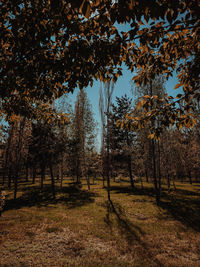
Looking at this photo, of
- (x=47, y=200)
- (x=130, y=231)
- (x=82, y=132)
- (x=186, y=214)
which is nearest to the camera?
(x=130, y=231)

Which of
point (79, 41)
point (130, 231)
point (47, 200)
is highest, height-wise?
point (79, 41)

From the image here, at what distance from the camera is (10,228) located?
25.6 feet

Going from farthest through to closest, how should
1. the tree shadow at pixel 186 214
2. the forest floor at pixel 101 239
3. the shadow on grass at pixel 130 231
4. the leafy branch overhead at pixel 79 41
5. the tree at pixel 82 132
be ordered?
the tree at pixel 82 132 → the tree shadow at pixel 186 214 → the shadow on grass at pixel 130 231 → the forest floor at pixel 101 239 → the leafy branch overhead at pixel 79 41

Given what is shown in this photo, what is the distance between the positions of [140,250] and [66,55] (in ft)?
22.7

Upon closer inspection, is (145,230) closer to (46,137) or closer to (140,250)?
(140,250)

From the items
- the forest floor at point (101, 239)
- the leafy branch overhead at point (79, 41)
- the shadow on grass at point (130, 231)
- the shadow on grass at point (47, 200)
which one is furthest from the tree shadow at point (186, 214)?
the leafy branch overhead at point (79, 41)

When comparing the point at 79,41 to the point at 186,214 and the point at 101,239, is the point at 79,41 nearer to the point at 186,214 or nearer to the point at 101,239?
the point at 101,239

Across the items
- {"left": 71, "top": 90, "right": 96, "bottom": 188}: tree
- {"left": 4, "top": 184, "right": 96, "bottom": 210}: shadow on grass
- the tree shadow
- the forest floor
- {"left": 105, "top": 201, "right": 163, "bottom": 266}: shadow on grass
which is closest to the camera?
A: the forest floor

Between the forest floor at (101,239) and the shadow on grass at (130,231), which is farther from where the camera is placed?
the shadow on grass at (130,231)

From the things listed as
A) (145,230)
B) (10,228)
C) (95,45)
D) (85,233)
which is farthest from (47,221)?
(95,45)

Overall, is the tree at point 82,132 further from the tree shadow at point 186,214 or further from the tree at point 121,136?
the tree shadow at point 186,214

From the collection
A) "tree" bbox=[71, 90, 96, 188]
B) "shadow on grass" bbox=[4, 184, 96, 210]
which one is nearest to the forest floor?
"shadow on grass" bbox=[4, 184, 96, 210]

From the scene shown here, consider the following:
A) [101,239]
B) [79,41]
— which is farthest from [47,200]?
[79,41]

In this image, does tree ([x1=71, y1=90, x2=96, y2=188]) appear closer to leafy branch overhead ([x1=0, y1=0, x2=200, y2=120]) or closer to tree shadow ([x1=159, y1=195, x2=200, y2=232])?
tree shadow ([x1=159, y1=195, x2=200, y2=232])
